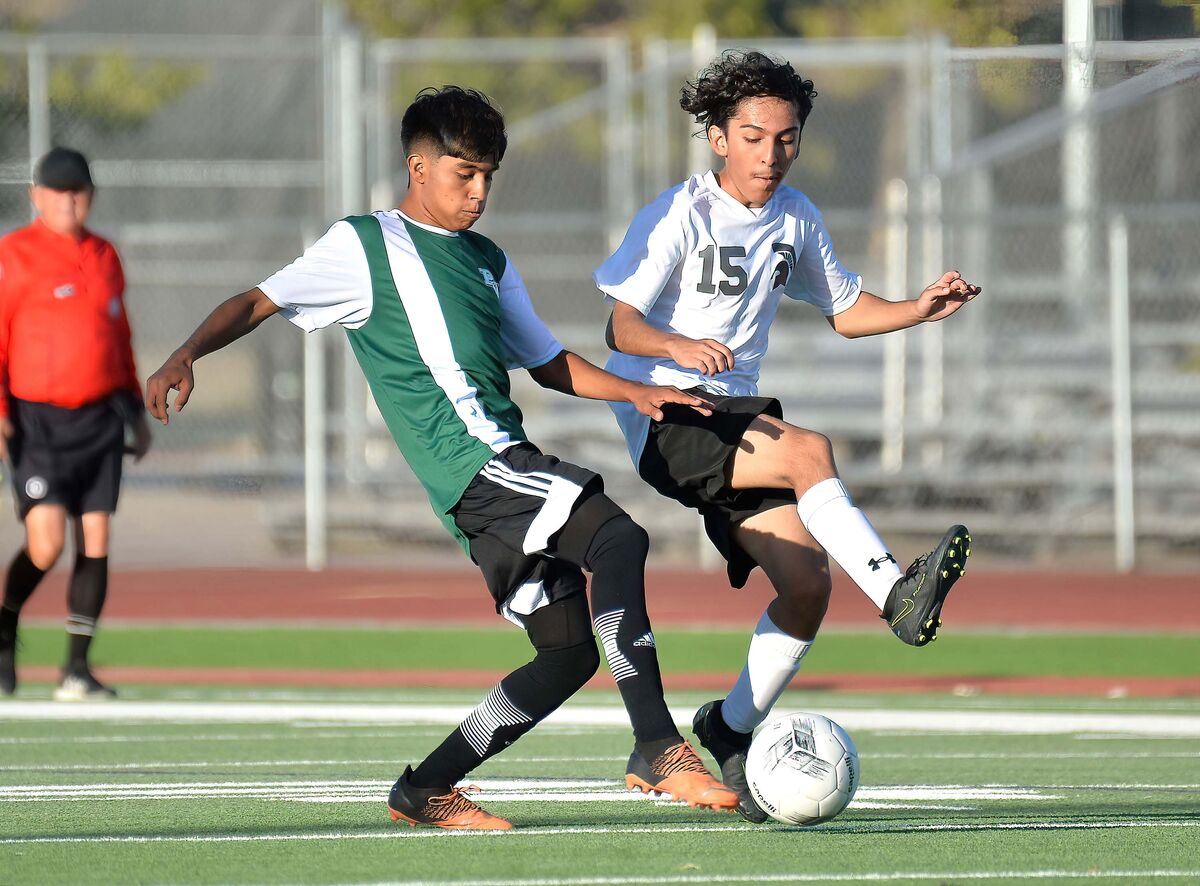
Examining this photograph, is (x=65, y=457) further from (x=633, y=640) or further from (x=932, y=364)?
(x=932, y=364)

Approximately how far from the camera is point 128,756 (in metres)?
7.10

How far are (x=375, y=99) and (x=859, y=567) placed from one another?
46.4ft

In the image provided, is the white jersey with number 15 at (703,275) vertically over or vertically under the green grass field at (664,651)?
over

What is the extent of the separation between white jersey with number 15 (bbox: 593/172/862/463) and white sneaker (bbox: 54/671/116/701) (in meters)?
3.97

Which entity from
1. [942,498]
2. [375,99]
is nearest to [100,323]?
[942,498]

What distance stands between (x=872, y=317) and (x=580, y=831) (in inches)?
75.8

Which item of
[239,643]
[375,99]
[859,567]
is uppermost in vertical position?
[375,99]

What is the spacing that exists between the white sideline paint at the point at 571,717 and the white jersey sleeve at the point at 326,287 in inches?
133

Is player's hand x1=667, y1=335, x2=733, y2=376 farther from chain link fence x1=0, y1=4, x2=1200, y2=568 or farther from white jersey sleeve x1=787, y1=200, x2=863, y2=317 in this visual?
chain link fence x1=0, y1=4, x2=1200, y2=568

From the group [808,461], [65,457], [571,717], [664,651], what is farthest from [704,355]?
[664,651]

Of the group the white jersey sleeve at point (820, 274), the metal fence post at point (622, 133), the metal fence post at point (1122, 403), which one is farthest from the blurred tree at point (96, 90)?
the white jersey sleeve at point (820, 274)

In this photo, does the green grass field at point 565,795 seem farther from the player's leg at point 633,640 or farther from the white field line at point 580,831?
the player's leg at point 633,640

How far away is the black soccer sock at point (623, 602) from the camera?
15.9ft

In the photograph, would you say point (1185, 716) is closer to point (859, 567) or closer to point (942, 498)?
point (859, 567)
